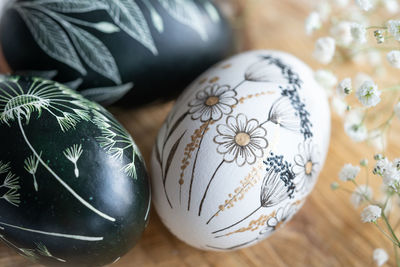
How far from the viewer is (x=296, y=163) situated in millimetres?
744

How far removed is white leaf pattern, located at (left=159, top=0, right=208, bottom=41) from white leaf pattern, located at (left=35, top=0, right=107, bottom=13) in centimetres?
13

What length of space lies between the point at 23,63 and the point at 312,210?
690 mm

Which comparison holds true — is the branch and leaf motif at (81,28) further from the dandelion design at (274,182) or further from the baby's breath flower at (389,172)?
the baby's breath flower at (389,172)

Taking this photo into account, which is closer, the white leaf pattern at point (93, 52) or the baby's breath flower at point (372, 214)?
the baby's breath flower at point (372, 214)

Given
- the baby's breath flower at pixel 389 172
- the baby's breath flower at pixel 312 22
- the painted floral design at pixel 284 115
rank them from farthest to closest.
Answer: the baby's breath flower at pixel 312 22
the painted floral design at pixel 284 115
the baby's breath flower at pixel 389 172

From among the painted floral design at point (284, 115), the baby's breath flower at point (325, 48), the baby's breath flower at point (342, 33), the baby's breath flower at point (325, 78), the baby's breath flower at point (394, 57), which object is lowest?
the painted floral design at point (284, 115)

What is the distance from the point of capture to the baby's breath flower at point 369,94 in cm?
65

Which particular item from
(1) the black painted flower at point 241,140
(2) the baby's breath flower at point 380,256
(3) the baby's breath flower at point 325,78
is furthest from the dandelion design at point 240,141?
(2) the baby's breath flower at point 380,256

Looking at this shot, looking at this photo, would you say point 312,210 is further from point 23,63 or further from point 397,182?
point 23,63

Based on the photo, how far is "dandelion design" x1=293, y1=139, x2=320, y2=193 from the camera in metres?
0.75

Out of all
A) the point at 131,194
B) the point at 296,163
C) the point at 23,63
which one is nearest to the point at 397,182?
the point at 296,163

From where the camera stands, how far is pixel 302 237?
90 centimetres

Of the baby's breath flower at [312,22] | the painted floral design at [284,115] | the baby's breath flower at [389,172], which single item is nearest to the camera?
the baby's breath flower at [389,172]

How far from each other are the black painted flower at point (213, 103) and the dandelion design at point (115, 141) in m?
0.13
